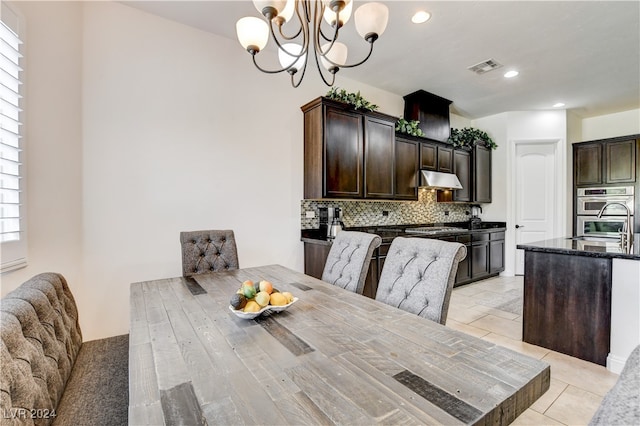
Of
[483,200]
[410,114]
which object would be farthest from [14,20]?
[483,200]

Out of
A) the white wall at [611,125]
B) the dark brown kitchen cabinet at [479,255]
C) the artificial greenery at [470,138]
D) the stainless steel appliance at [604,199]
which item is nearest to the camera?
the dark brown kitchen cabinet at [479,255]

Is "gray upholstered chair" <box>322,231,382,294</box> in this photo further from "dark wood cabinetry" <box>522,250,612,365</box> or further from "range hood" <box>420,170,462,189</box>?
"range hood" <box>420,170,462,189</box>

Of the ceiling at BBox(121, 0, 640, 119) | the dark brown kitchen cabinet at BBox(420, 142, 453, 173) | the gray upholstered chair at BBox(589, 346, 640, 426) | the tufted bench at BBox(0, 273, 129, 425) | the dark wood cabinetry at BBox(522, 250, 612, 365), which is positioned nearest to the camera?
the gray upholstered chair at BBox(589, 346, 640, 426)

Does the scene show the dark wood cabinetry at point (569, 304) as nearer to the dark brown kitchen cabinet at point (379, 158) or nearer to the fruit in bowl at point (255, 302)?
the dark brown kitchen cabinet at point (379, 158)

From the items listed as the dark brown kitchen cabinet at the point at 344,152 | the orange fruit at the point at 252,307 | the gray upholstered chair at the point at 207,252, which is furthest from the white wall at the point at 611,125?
the orange fruit at the point at 252,307

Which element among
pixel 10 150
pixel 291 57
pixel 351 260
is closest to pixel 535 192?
pixel 351 260

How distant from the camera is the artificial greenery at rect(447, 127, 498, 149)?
5.08m

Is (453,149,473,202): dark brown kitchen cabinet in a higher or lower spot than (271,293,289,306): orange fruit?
higher

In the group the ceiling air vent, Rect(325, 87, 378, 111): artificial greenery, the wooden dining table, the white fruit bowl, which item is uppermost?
the ceiling air vent

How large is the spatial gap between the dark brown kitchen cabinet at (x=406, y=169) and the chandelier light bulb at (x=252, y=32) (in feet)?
9.40

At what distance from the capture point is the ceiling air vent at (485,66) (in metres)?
3.57

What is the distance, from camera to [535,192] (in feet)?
18.0

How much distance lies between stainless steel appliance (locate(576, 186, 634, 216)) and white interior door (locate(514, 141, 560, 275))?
557 mm

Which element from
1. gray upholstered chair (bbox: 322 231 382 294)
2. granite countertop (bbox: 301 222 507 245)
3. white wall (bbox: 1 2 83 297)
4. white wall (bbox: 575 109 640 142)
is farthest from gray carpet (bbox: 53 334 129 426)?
white wall (bbox: 575 109 640 142)
